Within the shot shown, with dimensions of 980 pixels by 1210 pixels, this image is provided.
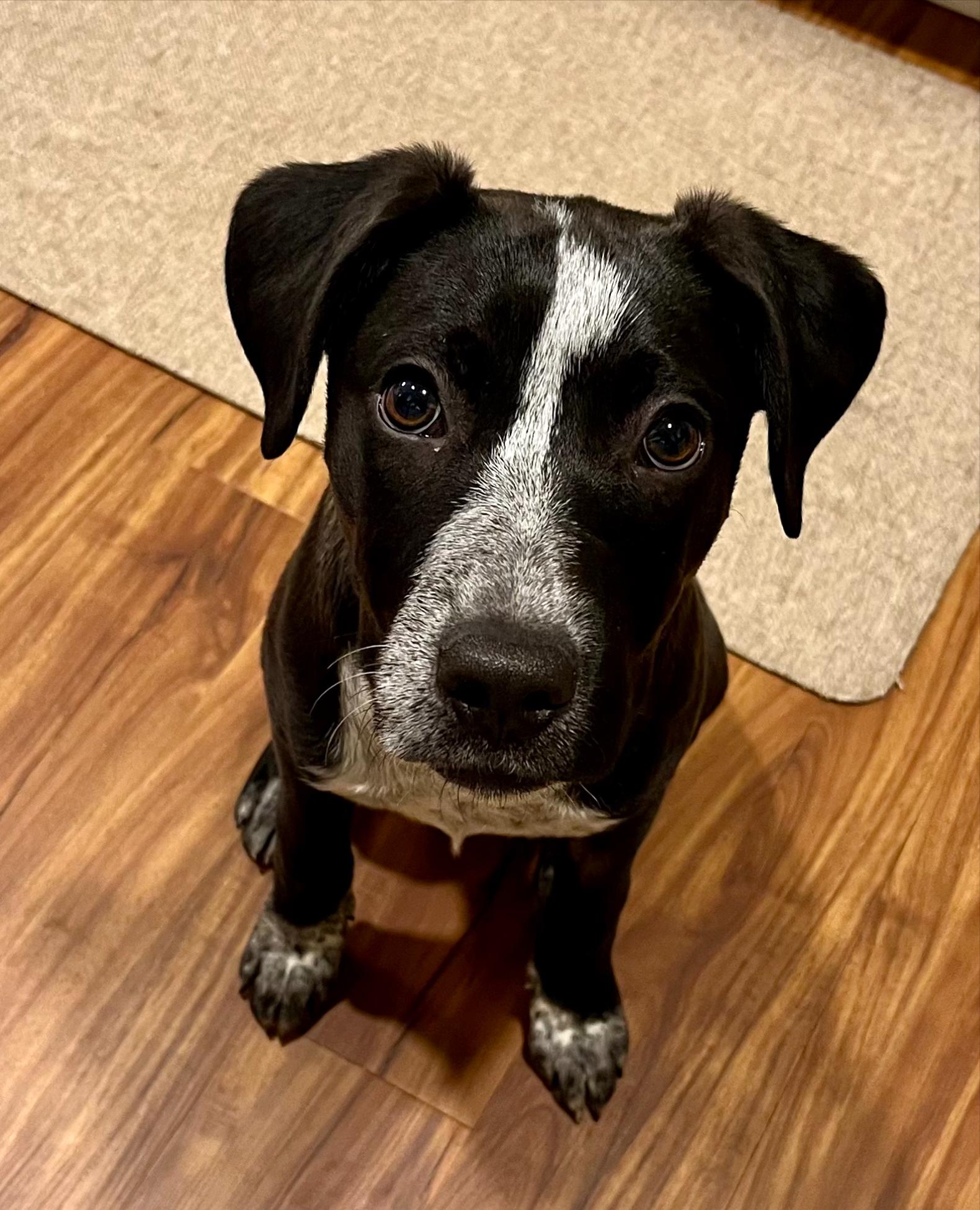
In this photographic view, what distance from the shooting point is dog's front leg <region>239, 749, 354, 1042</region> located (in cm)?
196

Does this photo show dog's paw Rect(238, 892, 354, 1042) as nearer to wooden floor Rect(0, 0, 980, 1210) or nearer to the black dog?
wooden floor Rect(0, 0, 980, 1210)

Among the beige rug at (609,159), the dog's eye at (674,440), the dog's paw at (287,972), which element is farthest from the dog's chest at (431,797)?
the beige rug at (609,159)

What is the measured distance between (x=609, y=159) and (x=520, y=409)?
2.04m

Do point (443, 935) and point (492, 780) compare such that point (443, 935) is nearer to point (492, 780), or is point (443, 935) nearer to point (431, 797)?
point (431, 797)

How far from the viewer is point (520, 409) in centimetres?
138

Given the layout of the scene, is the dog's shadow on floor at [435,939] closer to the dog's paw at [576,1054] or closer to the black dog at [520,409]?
the dog's paw at [576,1054]

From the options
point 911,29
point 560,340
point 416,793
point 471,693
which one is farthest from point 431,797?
point 911,29

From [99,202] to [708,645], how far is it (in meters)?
1.77

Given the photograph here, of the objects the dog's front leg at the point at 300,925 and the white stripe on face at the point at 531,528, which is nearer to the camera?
the white stripe on face at the point at 531,528

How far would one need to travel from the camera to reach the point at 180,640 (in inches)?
96.3

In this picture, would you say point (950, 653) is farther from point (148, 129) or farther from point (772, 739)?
point (148, 129)

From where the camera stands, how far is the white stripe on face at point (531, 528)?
1.35m

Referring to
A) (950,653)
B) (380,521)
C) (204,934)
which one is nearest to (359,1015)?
(204,934)

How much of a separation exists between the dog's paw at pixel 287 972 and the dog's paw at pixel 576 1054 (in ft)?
1.12
